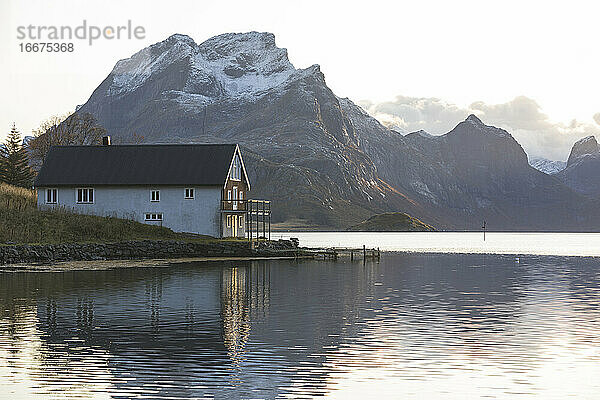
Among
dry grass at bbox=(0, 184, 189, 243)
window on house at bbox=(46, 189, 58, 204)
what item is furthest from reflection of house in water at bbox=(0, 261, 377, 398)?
window on house at bbox=(46, 189, 58, 204)

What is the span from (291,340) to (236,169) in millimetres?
75603

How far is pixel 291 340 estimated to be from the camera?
30.2m

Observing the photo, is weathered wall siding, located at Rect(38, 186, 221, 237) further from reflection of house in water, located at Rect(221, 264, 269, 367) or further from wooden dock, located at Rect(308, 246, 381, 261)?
reflection of house in water, located at Rect(221, 264, 269, 367)

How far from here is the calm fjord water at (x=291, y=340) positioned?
73.3ft

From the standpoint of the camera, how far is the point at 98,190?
99938 millimetres

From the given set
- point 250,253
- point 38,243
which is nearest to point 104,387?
point 38,243

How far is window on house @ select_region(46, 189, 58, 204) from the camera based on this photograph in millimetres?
100500

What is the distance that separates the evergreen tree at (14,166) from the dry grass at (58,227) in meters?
16.0

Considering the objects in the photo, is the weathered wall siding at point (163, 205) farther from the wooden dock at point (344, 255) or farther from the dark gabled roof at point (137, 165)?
the wooden dock at point (344, 255)

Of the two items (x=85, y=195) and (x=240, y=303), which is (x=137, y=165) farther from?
(x=240, y=303)

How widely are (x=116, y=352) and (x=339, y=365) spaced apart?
25.7 ft

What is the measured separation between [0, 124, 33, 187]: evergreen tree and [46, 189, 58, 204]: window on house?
15.8m

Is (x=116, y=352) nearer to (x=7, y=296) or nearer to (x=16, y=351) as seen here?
(x=16, y=351)

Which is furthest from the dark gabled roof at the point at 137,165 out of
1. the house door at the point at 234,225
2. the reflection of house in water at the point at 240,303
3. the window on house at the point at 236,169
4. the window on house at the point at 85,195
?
the reflection of house in water at the point at 240,303
